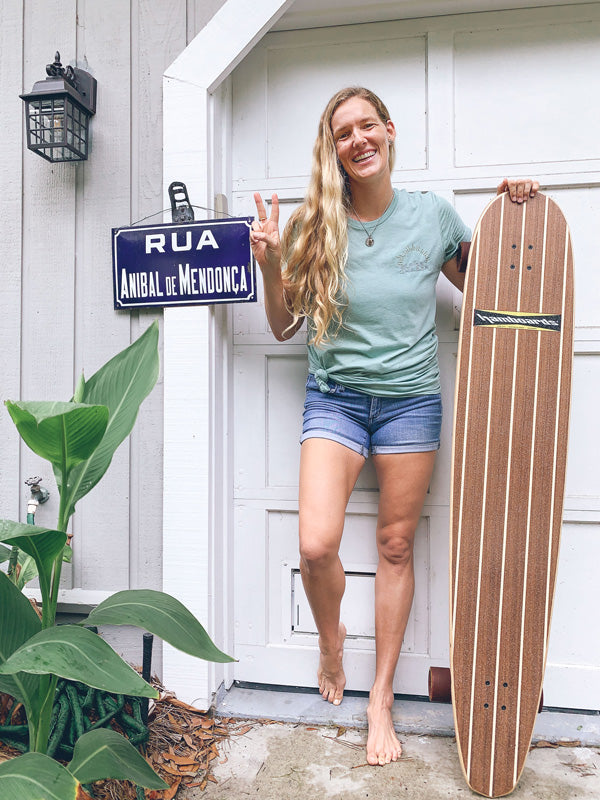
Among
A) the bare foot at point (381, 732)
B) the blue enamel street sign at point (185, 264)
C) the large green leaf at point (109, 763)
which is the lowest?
the bare foot at point (381, 732)

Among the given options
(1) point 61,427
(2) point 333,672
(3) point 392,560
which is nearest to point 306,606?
(2) point 333,672

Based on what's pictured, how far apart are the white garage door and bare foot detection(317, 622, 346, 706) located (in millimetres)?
66

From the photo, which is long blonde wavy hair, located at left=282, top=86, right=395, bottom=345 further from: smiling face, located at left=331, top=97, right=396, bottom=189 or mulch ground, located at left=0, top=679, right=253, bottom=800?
mulch ground, located at left=0, top=679, right=253, bottom=800

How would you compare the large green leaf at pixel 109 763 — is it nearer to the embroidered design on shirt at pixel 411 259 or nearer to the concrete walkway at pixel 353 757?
the concrete walkway at pixel 353 757

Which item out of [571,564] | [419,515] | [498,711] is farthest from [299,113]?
[498,711]

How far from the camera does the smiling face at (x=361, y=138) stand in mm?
1545

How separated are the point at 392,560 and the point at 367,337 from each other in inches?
25.1

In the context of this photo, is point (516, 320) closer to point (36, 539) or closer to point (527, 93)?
point (527, 93)

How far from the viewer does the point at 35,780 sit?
994mm

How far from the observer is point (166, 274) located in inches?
68.4

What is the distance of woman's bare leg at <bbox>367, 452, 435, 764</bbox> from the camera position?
1613 mm

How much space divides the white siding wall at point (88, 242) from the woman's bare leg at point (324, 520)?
0.52m

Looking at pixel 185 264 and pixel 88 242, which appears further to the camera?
pixel 88 242

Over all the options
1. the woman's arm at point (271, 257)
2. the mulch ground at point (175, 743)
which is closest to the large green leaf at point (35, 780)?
the mulch ground at point (175, 743)
